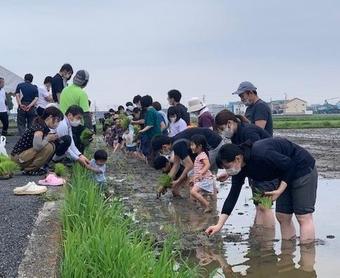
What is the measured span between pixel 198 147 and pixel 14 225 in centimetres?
311

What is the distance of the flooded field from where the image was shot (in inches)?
200

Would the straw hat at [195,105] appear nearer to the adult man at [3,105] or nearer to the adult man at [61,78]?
the adult man at [61,78]

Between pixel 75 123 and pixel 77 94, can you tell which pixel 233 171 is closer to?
pixel 75 123

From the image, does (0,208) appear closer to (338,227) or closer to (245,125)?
(245,125)

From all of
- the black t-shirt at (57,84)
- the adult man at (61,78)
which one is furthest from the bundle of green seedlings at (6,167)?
the black t-shirt at (57,84)

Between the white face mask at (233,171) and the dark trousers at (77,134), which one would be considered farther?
A: the dark trousers at (77,134)

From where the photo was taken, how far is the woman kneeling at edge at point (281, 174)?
5031 millimetres

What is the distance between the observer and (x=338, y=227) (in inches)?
264

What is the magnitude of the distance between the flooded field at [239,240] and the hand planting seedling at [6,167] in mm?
1680

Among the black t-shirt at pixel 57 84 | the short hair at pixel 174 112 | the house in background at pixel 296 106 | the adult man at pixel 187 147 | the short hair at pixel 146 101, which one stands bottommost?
the house in background at pixel 296 106

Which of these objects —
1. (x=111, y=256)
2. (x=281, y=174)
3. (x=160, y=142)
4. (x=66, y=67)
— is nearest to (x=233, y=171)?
(x=281, y=174)

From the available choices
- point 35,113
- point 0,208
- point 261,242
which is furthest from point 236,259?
point 35,113

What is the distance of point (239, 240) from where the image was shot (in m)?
6.12

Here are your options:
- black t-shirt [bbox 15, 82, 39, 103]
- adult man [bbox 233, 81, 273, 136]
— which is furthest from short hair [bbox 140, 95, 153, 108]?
adult man [bbox 233, 81, 273, 136]
